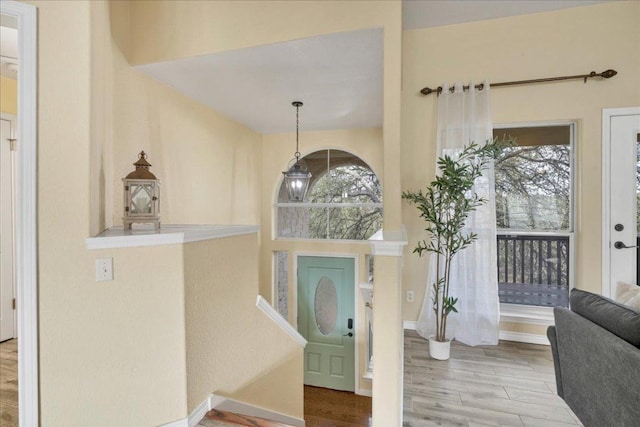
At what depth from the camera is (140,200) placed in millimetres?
1931

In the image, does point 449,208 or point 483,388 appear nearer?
point 483,388

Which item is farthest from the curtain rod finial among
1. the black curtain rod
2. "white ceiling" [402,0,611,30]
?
"white ceiling" [402,0,611,30]

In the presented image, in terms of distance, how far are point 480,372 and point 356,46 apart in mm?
2659

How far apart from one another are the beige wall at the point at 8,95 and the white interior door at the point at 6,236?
13 cm

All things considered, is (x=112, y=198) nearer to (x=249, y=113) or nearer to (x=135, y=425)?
(x=135, y=425)

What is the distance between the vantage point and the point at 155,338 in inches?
67.3

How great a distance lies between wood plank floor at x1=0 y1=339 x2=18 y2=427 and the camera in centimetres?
192

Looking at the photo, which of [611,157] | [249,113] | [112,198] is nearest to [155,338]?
[112,198]

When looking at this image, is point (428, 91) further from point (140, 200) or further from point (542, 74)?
point (140, 200)

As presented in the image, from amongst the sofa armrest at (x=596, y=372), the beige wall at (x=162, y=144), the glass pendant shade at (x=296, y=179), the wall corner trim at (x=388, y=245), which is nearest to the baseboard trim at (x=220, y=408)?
the beige wall at (x=162, y=144)

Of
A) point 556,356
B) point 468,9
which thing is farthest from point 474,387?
point 468,9

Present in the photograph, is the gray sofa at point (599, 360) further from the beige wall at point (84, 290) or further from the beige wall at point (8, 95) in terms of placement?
the beige wall at point (8, 95)

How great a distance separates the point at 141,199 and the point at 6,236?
2400 millimetres

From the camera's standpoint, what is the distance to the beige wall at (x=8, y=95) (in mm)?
3164
